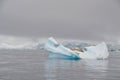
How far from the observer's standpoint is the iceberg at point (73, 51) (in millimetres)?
47338

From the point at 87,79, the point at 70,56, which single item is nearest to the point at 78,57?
the point at 70,56

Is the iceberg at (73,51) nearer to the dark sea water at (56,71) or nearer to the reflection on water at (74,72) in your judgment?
the dark sea water at (56,71)

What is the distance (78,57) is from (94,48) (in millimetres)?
2337

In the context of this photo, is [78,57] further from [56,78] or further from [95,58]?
[56,78]

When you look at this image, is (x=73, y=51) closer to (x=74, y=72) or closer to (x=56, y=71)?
(x=56, y=71)

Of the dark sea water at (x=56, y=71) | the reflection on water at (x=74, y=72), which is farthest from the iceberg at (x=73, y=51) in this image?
the reflection on water at (x=74, y=72)

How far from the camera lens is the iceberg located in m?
47.3

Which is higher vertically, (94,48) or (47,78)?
(94,48)

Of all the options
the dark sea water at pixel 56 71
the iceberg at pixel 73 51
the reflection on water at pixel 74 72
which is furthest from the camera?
the iceberg at pixel 73 51

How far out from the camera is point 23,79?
21891 mm

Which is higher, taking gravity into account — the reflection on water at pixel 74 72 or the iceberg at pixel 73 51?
the iceberg at pixel 73 51

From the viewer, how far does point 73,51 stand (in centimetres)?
4756

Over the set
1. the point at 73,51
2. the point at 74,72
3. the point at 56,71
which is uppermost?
the point at 73,51

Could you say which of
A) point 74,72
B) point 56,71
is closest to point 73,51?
point 56,71
